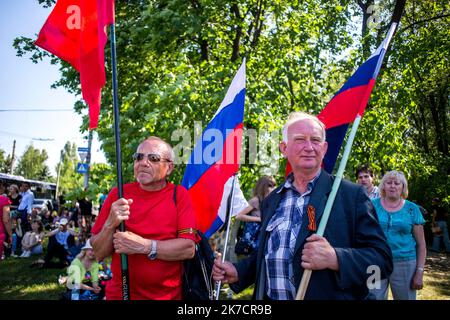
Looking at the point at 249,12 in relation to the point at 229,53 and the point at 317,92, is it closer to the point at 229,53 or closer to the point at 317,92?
the point at 229,53

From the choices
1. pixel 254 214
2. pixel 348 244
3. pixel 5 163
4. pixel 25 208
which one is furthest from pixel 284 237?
pixel 5 163

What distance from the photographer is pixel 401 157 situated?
9.10 metres

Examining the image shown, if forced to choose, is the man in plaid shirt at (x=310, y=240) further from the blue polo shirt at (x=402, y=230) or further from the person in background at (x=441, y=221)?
the person in background at (x=441, y=221)

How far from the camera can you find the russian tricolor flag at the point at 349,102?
2660 millimetres

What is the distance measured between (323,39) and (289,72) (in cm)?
173

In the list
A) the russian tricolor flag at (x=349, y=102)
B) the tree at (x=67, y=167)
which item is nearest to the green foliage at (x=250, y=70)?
the russian tricolor flag at (x=349, y=102)

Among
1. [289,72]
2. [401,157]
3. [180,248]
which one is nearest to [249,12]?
[289,72]

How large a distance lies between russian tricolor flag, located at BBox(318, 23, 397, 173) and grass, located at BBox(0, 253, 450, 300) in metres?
4.88

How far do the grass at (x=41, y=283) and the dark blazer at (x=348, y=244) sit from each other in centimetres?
539

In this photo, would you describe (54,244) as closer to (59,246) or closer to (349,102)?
(59,246)

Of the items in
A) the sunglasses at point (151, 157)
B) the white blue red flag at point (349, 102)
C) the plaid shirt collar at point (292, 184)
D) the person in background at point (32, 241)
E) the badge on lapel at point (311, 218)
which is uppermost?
the white blue red flag at point (349, 102)

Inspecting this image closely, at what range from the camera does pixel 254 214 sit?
6363 millimetres

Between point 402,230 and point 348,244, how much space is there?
268 cm
